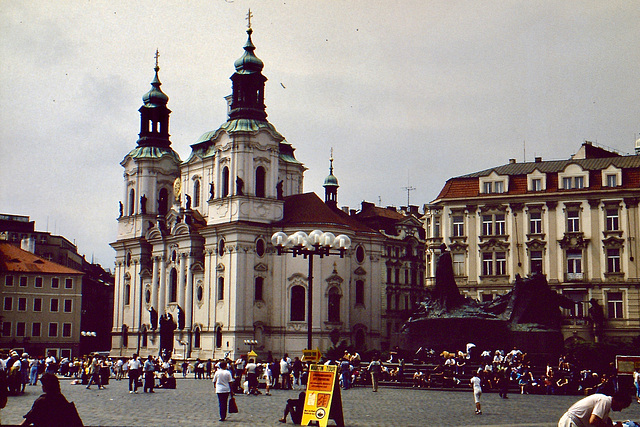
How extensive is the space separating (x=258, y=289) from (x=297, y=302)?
3571 mm

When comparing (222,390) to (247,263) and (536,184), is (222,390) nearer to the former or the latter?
(536,184)

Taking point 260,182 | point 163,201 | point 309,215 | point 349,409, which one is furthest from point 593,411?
point 163,201

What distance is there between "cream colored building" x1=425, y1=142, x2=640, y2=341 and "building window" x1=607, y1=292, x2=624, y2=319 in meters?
0.07

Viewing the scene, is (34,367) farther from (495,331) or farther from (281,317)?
(281,317)

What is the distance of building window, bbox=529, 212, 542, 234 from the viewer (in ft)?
212

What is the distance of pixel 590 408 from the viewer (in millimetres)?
11414

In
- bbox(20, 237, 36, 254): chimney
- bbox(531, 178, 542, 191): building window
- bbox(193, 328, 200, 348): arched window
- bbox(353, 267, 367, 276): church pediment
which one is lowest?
bbox(193, 328, 200, 348): arched window

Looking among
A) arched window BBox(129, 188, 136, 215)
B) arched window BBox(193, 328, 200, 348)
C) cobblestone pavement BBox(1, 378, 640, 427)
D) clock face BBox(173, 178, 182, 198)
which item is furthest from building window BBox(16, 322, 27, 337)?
cobblestone pavement BBox(1, 378, 640, 427)

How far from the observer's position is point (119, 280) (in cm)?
9419

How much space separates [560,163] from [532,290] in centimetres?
2408

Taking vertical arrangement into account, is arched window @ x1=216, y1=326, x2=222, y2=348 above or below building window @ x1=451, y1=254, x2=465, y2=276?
below

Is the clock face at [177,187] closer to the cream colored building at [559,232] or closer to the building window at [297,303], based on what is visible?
the building window at [297,303]

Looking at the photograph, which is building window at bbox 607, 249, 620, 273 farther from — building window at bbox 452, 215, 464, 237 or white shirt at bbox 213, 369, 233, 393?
white shirt at bbox 213, 369, 233, 393

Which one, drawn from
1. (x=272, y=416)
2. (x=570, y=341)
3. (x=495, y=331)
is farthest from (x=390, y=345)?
(x=272, y=416)
